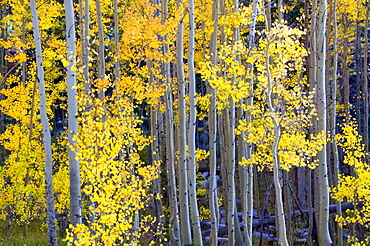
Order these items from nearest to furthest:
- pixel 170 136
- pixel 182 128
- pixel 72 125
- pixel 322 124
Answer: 1. pixel 72 125
2. pixel 322 124
3. pixel 182 128
4. pixel 170 136

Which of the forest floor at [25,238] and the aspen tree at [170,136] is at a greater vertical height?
the aspen tree at [170,136]

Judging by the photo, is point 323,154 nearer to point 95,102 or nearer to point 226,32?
point 226,32

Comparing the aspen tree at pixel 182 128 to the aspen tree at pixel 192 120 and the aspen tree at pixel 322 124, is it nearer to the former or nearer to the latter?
the aspen tree at pixel 192 120

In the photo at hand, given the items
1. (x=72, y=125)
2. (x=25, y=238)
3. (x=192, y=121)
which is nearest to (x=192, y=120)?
(x=192, y=121)

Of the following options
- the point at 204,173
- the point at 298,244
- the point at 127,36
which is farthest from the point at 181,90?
the point at 204,173

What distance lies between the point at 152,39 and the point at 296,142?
4.16m

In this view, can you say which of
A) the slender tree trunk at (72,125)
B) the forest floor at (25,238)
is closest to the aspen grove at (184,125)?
the slender tree trunk at (72,125)

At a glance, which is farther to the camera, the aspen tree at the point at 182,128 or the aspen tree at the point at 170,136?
the aspen tree at the point at 170,136

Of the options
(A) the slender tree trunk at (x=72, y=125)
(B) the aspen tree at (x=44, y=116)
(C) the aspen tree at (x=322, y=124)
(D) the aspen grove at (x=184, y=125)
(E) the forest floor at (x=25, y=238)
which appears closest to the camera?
(D) the aspen grove at (x=184, y=125)

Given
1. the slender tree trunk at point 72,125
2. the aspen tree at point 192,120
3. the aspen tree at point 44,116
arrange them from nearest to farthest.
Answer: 1. the slender tree trunk at point 72,125
2. the aspen tree at point 192,120
3. the aspen tree at point 44,116

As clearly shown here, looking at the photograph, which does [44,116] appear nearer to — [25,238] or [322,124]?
[322,124]

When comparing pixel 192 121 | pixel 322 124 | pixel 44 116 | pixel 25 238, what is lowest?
pixel 25 238

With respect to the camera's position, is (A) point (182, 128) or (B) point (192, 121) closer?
(B) point (192, 121)

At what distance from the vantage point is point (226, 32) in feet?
30.8
